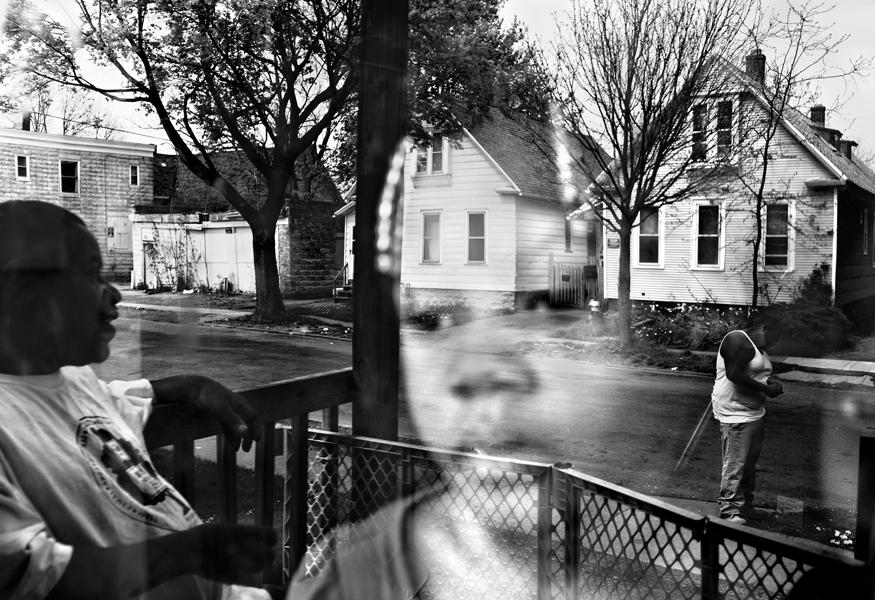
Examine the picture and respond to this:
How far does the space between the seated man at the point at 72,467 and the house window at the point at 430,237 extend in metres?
24.0

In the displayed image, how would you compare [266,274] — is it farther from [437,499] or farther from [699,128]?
[437,499]

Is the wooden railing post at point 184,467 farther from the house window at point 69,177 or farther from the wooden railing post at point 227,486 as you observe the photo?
the house window at point 69,177

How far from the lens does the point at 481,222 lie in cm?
2517

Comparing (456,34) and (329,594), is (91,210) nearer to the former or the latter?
(456,34)

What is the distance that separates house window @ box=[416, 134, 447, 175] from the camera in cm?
2562

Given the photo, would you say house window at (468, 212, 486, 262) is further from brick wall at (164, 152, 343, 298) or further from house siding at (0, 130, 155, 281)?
house siding at (0, 130, 155, 281)

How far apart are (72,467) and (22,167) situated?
34.7 meters

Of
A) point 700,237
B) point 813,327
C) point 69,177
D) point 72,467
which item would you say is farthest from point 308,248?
point 72,467

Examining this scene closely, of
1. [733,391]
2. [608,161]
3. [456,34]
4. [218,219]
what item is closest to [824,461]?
[733,391]

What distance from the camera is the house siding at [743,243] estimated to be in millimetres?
20062

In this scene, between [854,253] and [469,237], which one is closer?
[854,253]

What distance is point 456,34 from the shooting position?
61.9ft

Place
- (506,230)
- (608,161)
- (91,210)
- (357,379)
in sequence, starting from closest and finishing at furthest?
1. (357,379)
2. (608,161)
3. (506,230)
4. (91,210)

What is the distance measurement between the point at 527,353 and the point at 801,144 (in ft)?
32.0
